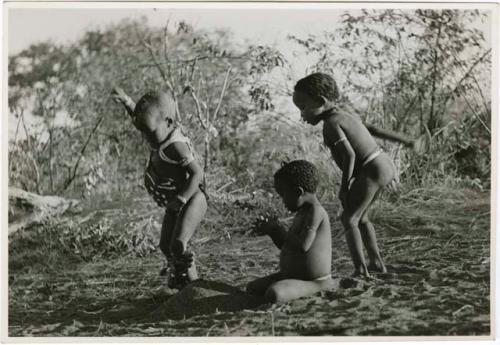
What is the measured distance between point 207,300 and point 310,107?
145 cm

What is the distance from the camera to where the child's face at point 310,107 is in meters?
5.68

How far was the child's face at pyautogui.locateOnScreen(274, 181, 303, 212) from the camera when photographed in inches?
212

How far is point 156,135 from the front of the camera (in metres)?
5.64

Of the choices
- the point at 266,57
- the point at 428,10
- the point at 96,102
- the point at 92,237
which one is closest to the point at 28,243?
the point at 92,237

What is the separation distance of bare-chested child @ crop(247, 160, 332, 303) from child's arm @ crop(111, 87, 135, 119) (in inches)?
45.3

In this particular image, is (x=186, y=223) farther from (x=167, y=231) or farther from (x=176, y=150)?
(x=176, y=150)

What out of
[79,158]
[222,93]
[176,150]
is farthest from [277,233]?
[79,158]

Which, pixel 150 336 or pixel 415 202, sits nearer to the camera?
pixel 150 336

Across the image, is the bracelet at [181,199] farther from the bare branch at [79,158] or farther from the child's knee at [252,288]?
the bare branch at [79,158]

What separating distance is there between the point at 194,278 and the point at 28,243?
1.21 m

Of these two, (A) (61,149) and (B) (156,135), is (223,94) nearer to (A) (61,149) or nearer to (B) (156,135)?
(B) (156,135)

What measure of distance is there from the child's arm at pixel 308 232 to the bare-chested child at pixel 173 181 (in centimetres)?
71

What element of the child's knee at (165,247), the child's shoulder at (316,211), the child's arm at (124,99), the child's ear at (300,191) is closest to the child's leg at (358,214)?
the child's shoulder at (316,211)

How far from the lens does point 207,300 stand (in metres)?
5.45
